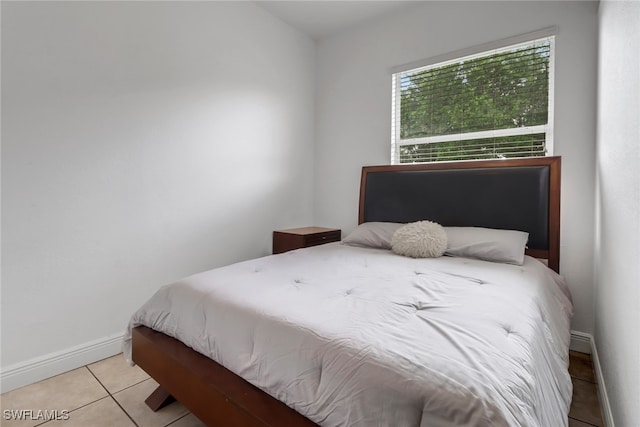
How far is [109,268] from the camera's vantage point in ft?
6.91

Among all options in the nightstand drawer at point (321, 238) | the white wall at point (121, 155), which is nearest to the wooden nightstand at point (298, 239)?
the nightstand drawer at point (321, 238)

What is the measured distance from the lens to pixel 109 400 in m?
1.64

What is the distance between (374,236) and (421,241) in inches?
18.7

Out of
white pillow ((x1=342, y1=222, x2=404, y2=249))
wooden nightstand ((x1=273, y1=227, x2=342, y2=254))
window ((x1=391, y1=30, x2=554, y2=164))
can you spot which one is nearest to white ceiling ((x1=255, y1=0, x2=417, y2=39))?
window ((x1=391, y1=30, x2=554, y2=164))

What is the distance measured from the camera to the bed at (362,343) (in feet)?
2.60

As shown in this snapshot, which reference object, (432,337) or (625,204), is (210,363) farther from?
(625,204)

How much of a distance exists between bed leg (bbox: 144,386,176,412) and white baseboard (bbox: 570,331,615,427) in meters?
1.95

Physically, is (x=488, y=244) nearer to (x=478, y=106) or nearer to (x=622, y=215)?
(x=622, y=215)

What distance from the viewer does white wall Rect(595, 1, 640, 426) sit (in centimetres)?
97

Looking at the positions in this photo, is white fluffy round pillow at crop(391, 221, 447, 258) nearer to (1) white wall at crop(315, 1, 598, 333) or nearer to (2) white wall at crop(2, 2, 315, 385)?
(1) white wall at crop(315, 1, 598, 333)

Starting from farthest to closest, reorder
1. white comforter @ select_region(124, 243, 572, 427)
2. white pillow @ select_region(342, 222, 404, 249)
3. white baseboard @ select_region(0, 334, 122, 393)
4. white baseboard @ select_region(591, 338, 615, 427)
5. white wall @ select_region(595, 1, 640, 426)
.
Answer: white pillow @ select_region(342, 222, 404, 249)
white baseboard @ select_region(0, 334, 122, 393)
white baseboard @ select_region(591, 338, 615, 427)
white wall @ select_region(595, 1, 640, 426)
white comforter @ select_region(124, 243, 572, 427)

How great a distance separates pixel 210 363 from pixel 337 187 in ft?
8.18

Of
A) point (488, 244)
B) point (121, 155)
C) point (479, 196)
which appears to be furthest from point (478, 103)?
point (121, 155)

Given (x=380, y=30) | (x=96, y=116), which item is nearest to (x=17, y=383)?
(x=96, y=116)
